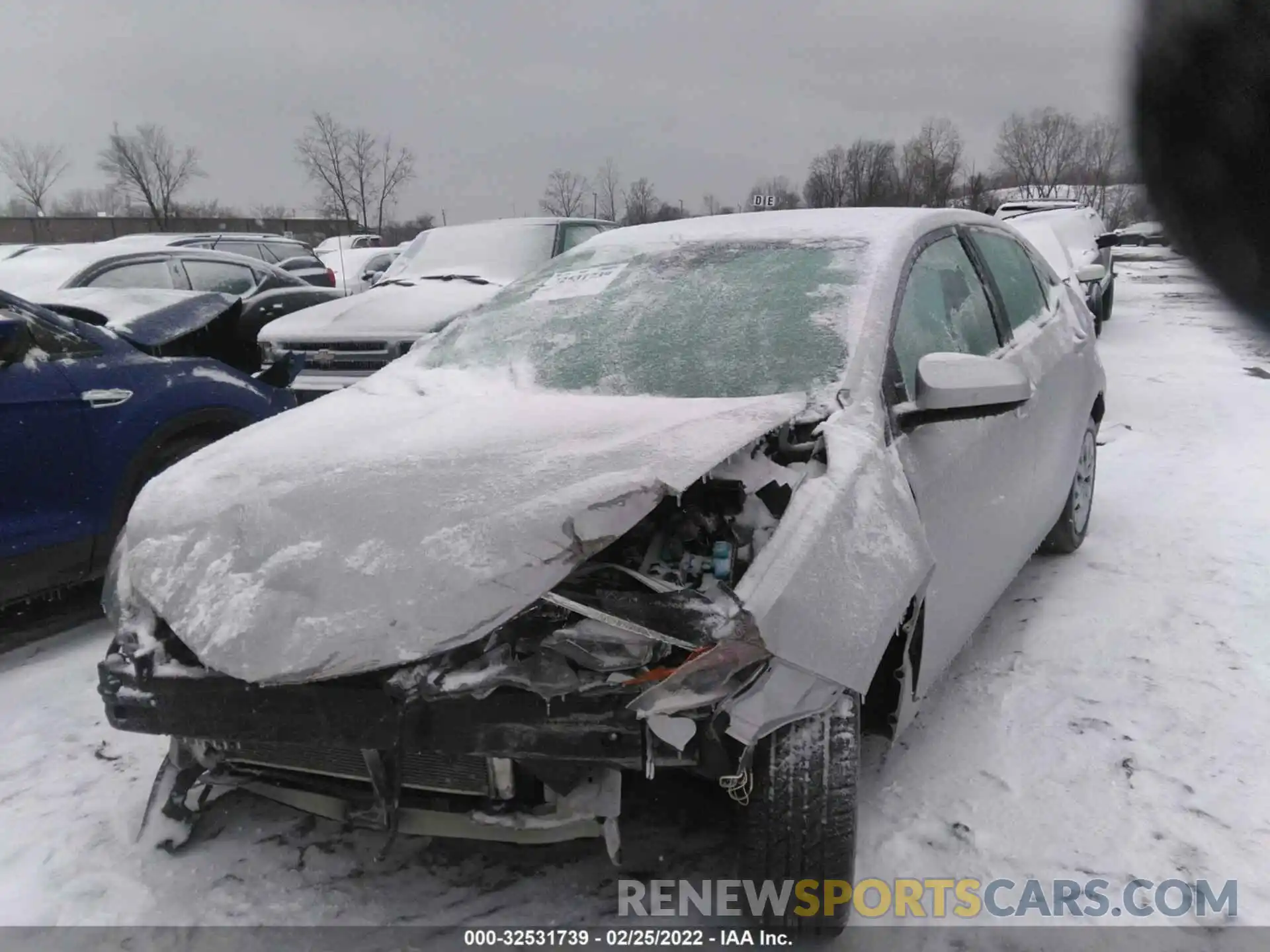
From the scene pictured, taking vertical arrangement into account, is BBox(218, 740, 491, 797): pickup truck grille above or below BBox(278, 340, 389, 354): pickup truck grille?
below

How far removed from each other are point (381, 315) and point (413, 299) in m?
0.43

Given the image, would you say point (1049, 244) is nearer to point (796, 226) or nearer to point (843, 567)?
point (796, 226)

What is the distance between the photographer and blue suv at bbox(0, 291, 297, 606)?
11.8ft

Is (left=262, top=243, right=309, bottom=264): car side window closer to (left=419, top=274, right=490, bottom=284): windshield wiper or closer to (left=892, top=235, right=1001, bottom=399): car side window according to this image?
(left=419, top=274, right=490, bottom=284): windshield wiper

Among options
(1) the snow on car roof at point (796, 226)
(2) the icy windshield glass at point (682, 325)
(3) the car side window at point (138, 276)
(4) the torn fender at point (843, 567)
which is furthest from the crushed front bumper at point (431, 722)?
(3) the car side window at point (138, 276)

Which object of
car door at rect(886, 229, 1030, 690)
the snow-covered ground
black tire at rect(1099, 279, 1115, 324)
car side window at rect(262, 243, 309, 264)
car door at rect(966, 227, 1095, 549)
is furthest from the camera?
black tire at rect(1099, 279, 1115, 324)

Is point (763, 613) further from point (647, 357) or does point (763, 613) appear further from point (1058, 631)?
point (1058, 631)

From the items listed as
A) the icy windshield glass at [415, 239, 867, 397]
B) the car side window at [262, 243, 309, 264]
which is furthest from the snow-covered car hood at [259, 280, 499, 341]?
the car side window at [262, 243, 309, 264]

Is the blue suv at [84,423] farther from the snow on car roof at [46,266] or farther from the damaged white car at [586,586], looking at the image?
the snow on car roof at [46,266]

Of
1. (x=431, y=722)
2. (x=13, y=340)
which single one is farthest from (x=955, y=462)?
→ (x=13, y=340)

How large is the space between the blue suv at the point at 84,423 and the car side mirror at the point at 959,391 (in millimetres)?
3241

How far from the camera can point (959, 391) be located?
8.38ft

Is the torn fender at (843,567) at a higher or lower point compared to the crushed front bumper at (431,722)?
higher

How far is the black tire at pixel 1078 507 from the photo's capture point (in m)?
4.25
